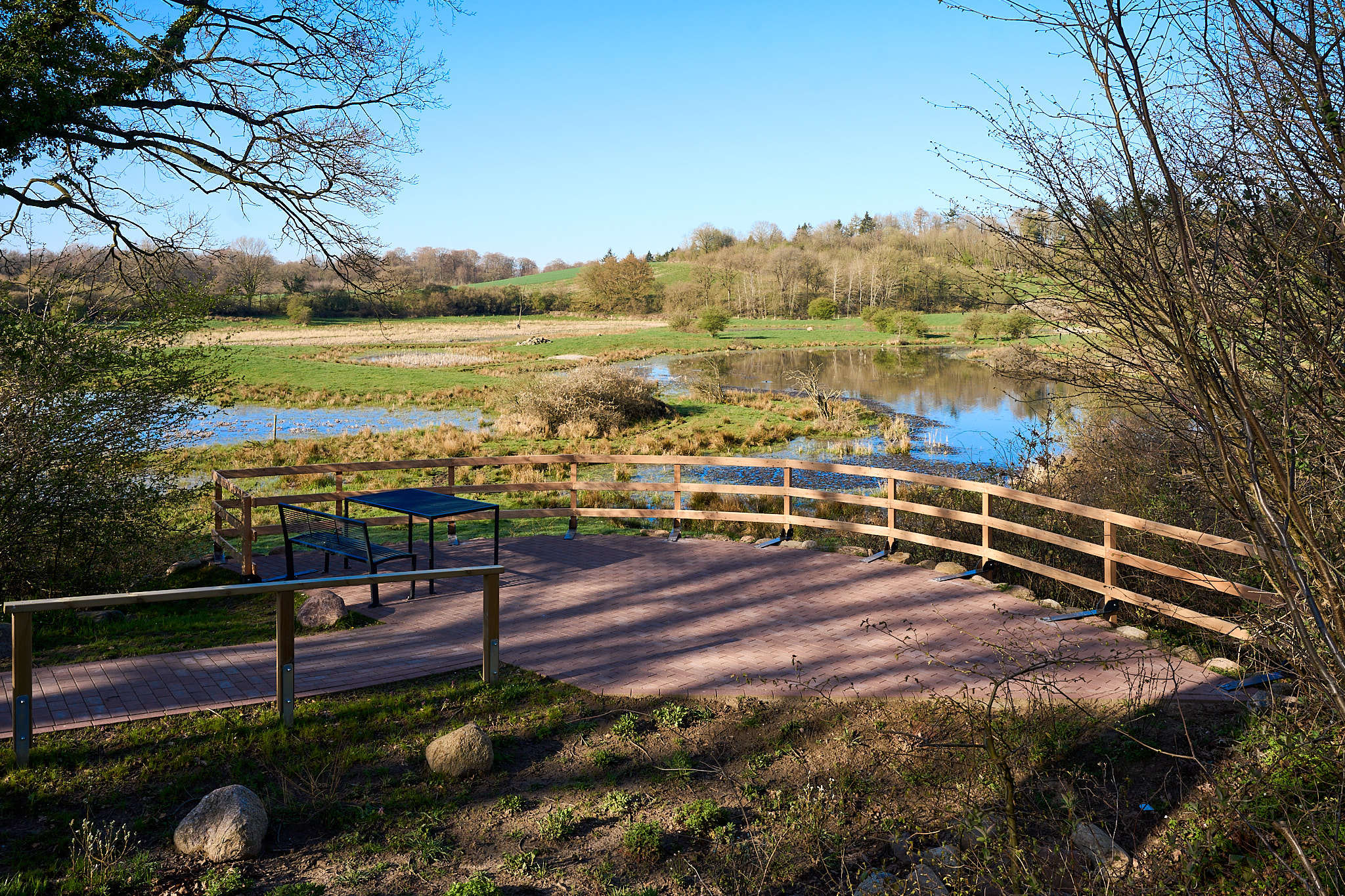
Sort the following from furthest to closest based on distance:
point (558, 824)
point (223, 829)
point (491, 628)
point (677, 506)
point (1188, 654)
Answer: point (677, 506) → point (1188, 654) → point (491, 628) → point (558, 824) → point (223, 829)

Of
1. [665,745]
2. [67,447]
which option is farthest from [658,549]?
[67,447]

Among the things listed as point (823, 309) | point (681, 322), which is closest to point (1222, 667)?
point (681, 322)

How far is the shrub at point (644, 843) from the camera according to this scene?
4914mm

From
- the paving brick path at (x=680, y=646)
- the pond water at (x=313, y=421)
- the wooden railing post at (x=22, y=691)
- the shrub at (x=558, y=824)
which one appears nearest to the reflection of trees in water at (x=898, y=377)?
the pond water at (x=313, y=421)

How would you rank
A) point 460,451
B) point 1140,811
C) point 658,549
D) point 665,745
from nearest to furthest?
point 1140,811 → point 665,745 → point 658,549 → point 460,451

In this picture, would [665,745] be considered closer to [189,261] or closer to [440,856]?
[440,856]

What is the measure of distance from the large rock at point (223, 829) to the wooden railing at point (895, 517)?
552 centimetres

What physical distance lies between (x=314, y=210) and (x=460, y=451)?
513 inches

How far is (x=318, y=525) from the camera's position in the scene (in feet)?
46.4

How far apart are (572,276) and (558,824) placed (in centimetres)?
17177

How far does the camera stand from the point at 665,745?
6145mm

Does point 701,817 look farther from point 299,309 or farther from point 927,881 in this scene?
point 299,309

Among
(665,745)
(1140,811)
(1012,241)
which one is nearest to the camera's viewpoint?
(1012,241)

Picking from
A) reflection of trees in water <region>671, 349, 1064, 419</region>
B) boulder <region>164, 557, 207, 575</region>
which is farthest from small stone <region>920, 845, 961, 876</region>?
reflection of trees in water <region>671, 349, 1064, 419</region>
